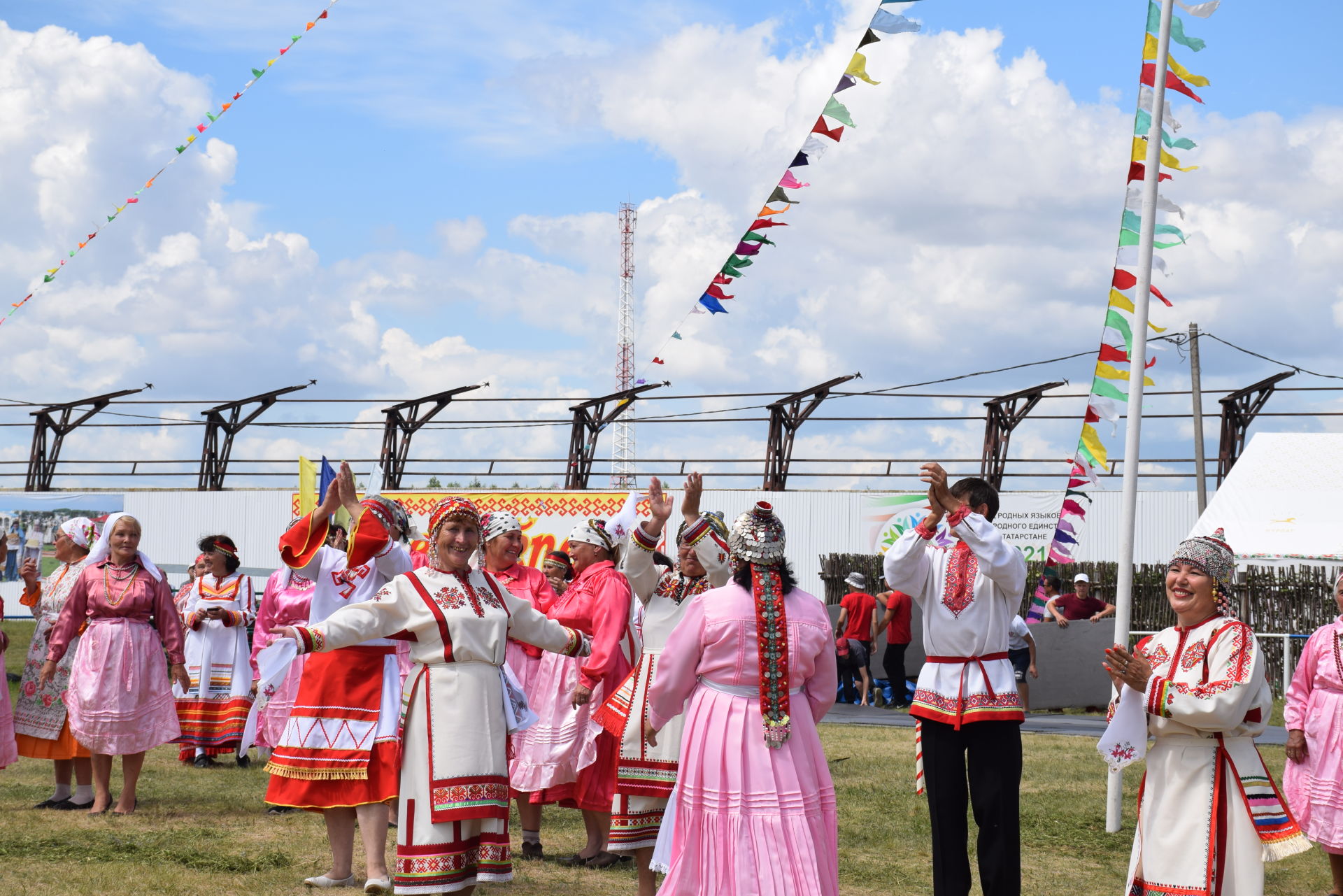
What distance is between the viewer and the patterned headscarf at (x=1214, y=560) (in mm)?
4828

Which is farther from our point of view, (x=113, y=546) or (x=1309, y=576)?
(x=1309, y=576)

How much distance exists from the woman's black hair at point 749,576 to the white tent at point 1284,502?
10.8 meters

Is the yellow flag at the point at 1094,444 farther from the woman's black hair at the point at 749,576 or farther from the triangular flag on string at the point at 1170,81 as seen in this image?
the woman's black hair at the point at 749,576

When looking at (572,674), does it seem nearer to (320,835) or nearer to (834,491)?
(320,835)

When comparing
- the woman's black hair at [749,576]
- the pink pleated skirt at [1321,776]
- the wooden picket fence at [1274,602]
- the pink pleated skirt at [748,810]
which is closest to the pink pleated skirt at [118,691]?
the pink pleated skirt at [748,810]

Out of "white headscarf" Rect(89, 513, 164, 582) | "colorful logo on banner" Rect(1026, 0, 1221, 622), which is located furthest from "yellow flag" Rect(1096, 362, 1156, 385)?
"white headscarf" Rect(89, 513, 164, 582)

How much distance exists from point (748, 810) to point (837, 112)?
12.6ft

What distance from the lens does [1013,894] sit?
5.20 metres

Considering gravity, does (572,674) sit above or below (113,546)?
below

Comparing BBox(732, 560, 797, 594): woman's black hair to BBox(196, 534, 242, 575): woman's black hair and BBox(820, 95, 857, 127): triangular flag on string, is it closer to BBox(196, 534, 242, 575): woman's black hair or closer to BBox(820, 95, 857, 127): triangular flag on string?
BBox(820, 95, 857, 127): triangular flag on string

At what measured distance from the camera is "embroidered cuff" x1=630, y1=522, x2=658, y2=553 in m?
5.71

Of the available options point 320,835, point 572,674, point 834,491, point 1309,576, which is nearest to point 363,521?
point 572,674

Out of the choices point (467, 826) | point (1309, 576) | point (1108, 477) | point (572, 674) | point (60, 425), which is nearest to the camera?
point (467, 826)

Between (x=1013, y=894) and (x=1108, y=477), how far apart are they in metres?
14.8
